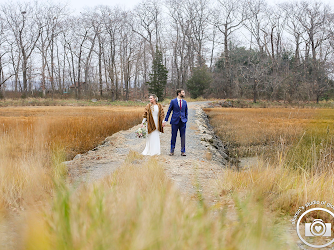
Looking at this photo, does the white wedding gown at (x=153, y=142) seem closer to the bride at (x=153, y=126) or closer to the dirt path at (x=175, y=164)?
the bride at (x=153, y=126)

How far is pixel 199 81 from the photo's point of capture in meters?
41.7

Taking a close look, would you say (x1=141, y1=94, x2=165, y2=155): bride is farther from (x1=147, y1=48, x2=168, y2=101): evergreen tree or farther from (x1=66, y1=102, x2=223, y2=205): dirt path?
(x1=147, y1=48, x2=168, y2=101): evergreen tree

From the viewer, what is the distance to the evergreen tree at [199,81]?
137ft

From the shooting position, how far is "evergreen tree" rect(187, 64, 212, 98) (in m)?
41.7

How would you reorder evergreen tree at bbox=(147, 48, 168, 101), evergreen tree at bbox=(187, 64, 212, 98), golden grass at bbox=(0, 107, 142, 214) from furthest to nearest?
evergreen tree at bbox=(187, 64, 212, 98), evergreen tree at bbox=(147, 48, 168, 101), golden grass at bbox=(0, 107, 142, 214)

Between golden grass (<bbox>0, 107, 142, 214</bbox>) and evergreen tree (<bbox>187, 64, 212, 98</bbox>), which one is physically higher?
evergreen tree (<bbox>187, 64, 212, 98</bbox>)

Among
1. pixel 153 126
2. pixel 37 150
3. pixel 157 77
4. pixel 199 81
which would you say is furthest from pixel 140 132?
pixel 199 81

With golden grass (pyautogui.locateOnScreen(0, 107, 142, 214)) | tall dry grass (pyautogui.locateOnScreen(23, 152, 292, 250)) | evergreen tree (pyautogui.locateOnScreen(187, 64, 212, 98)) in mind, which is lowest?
golden grass (pyautogui.locateOnScreen(0, 107, 142, 214))

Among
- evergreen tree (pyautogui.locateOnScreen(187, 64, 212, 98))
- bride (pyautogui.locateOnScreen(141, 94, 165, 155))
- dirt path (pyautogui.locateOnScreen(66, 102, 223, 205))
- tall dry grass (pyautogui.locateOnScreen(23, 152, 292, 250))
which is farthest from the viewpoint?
evergreen tree (pyautogui.locateOnScreen(187, 64, 212, 98))

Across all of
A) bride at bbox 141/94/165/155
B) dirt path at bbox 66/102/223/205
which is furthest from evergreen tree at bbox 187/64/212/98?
bride at bbox 141/94/165/155

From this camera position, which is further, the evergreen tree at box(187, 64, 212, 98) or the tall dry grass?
the evergreen tree at box(187, 64, 212, 98)

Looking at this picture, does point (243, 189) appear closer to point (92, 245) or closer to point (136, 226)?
point (136, 226)

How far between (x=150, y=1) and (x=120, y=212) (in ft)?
155

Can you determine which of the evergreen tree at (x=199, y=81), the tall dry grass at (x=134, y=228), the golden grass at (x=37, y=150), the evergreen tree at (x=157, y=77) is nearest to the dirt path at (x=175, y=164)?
the golden grass at (x=37, y=150)
